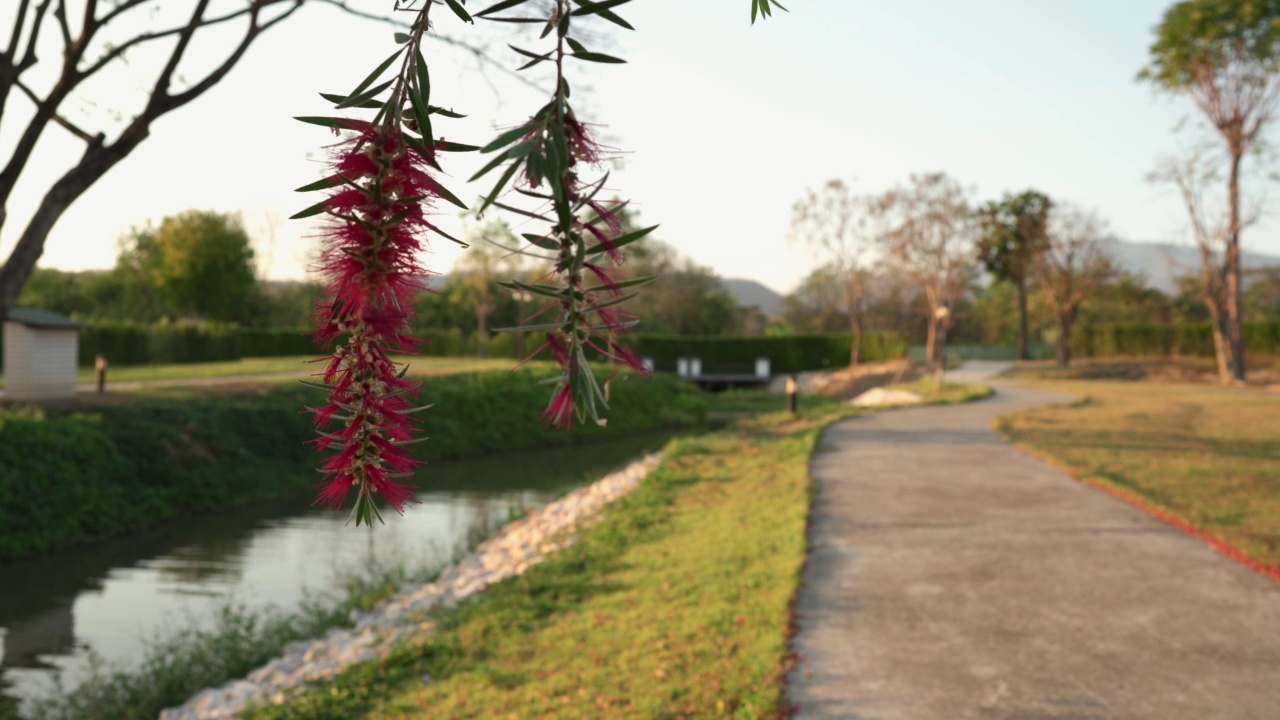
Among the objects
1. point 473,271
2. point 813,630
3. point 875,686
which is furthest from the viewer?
point 473,271

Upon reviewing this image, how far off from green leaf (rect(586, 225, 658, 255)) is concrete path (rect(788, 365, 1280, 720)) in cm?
467

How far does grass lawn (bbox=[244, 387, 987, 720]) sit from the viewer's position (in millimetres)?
5375

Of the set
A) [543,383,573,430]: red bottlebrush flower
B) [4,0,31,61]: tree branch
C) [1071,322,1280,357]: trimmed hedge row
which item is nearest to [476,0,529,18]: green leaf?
[543,383,573,430]: red bottlebrush flower

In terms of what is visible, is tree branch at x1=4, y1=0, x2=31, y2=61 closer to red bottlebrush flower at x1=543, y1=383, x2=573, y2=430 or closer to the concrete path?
the concrete path

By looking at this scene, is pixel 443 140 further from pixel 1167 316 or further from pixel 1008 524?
pixel 1167 316

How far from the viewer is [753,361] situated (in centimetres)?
4462

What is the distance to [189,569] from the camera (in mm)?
11477

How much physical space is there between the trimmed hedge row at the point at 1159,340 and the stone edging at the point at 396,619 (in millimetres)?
37186

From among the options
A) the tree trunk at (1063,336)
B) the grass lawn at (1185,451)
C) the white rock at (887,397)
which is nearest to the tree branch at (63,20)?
the grass lawn at (1185,451)

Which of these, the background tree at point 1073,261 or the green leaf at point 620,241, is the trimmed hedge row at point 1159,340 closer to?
the background tree at point 1073,261

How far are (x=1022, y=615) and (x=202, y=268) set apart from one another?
4388 centimetres

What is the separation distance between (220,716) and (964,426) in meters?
14.5

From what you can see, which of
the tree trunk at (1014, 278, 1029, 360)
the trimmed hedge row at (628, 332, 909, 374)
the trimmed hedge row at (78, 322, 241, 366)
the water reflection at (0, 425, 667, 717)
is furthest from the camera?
the tree trunk at (1014, 278, 1029, 360)

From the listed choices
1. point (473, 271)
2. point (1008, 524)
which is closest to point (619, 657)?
point (1008, 524)
